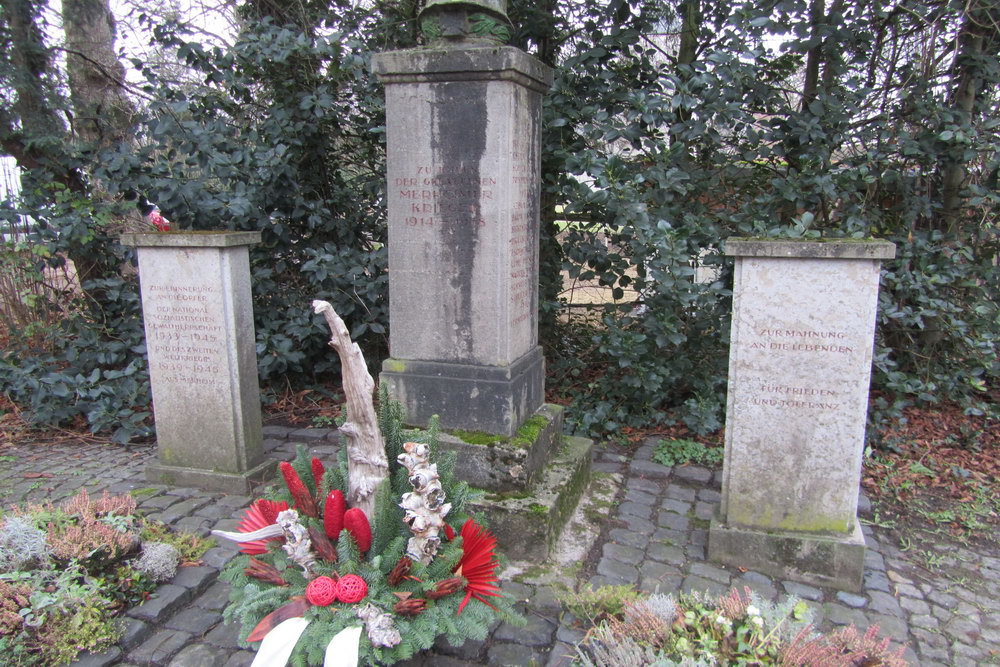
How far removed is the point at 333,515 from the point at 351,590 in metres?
0.34

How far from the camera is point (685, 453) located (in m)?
4.74

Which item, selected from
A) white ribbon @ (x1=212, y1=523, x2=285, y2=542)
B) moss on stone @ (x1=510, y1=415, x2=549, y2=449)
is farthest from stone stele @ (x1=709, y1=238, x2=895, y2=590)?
white ribbon @ (x1=212, y1=523, x2=285, y2=542)

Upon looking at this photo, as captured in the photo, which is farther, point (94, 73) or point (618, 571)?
point (94, 73)

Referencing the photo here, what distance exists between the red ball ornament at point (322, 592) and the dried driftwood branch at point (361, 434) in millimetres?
378

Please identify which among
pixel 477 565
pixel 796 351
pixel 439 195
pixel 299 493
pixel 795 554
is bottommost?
pixel 795 554

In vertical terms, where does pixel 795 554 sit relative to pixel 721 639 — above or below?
below

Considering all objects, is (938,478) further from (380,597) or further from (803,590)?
(380,597)

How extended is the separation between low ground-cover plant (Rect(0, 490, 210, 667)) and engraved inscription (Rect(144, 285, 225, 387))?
0.95m

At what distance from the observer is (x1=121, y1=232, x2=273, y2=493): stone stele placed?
395cm

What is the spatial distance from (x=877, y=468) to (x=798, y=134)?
7.86 ft

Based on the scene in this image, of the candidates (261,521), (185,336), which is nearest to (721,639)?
(261,521)

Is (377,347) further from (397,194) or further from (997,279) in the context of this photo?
(997,279)

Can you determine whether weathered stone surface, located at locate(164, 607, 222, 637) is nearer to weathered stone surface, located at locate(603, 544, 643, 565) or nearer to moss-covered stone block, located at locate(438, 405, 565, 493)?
moss-covered stone block, located at locate(438, 405, 565, 493)

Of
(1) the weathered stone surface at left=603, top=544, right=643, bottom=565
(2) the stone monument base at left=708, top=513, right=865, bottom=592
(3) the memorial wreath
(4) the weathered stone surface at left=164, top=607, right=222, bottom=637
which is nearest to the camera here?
(3) the memorial wreath
